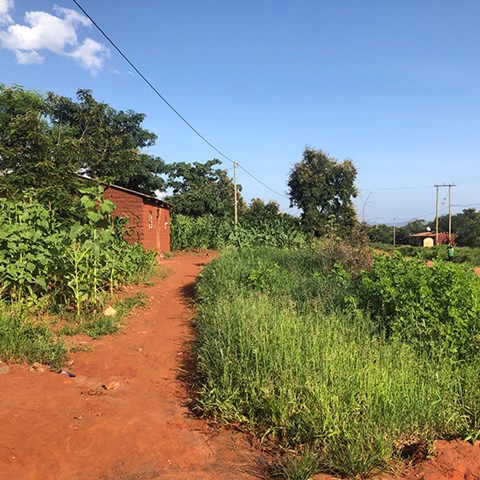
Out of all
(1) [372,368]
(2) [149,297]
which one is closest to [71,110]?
(2) [149,297]

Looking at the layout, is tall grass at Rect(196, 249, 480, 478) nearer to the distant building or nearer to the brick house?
the brick house

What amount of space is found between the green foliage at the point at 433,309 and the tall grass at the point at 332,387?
0.78ft

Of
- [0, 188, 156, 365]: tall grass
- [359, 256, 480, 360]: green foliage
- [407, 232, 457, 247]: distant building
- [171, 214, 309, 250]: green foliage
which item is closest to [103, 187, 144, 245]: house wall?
[171, 214, 309, 250]: green foliage

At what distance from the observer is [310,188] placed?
35156mm

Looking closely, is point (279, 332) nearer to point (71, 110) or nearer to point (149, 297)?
point (149, 297)

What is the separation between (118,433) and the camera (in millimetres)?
3416

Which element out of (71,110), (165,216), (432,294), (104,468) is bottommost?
(104,468)

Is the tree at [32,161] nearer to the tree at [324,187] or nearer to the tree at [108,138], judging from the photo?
the tree at [108,138]

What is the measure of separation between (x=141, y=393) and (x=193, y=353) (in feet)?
3.79

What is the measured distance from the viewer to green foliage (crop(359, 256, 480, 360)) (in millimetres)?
4727

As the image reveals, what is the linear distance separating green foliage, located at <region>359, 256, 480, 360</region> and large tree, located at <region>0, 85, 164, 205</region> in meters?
5.94

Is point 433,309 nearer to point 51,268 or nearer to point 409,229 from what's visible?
point 51,268

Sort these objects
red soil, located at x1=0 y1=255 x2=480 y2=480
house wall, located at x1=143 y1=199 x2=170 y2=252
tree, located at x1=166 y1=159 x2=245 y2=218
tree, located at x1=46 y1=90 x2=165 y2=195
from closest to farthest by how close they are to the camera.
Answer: red soil, located at x1=0 y1=255 x2=480 y2=480
house wall, located at x1=143 y1=199 x2=170 y2=252
tree, located at x1=46 y1=90 x2=165 y2=195
tree, located at x1=166 y1=159 x2=245 y2=218

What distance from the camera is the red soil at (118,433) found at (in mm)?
2951
